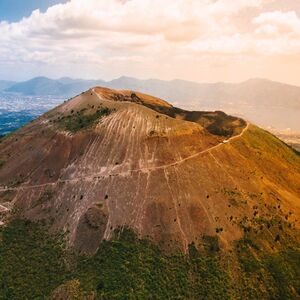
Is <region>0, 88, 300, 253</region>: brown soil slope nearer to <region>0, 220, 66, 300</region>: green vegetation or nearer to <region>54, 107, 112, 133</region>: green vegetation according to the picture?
<region>54, 107, 112, 133</region>: green vegetation

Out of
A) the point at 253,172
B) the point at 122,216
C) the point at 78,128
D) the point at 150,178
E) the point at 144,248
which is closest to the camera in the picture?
the point at 144,248

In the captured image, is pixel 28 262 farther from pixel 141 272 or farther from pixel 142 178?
pixel 142 178

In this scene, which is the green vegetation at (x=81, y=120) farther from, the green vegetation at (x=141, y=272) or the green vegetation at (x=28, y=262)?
the green vegetation at (x=141, y=272)

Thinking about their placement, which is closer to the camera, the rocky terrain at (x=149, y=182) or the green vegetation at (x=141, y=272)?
the green vegetation at (x=141, y=272)

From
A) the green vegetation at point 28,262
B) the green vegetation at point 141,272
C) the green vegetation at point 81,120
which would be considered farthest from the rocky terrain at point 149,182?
the green vegetation at point 28,262

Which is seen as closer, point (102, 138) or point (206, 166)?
point (206, 166)

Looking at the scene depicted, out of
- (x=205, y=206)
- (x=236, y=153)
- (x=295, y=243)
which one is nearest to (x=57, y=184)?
(x=205, y=206)

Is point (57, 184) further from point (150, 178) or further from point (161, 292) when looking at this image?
point (161, 292)
